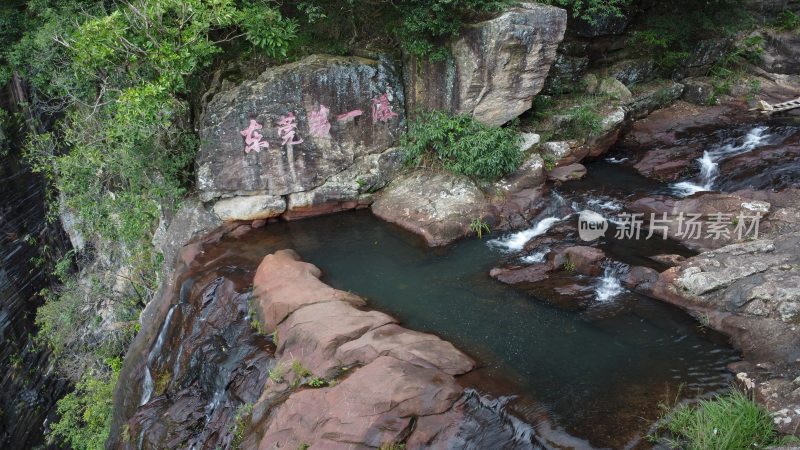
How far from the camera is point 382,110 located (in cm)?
1233

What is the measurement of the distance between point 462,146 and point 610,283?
453 centimetres

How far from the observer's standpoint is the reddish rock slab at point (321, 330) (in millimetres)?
7133

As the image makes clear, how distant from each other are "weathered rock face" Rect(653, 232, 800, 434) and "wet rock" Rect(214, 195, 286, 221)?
314 inches

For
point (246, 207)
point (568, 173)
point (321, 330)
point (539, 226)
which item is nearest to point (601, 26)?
point (568, 173)

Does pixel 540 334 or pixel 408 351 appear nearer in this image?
pixel 408 351

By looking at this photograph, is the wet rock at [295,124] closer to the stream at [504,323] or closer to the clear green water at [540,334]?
the stream at [504,323]

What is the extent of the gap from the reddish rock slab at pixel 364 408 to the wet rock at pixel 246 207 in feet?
20.0

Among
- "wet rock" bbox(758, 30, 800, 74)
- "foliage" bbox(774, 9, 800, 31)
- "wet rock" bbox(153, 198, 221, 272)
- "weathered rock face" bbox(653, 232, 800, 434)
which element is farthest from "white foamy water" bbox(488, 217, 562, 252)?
"foliage" bbox(774, 9, 800, 31)

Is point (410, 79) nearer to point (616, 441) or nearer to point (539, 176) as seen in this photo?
point (539, 176)

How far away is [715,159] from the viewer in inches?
495

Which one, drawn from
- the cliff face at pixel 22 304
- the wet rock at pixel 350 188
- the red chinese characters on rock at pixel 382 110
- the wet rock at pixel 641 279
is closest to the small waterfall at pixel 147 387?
the wet rock at pixel 350 188

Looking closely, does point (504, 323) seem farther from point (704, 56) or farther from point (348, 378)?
point (704, 56)

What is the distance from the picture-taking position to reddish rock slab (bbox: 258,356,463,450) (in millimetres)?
5867

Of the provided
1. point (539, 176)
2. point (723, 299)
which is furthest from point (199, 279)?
point (723, 299)
